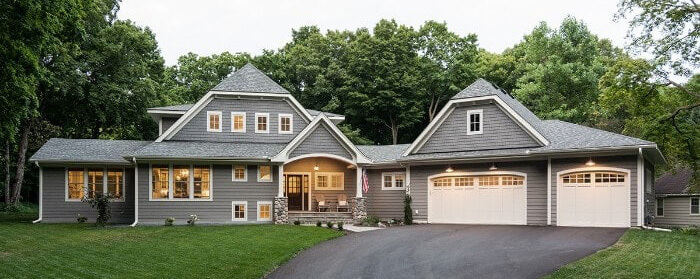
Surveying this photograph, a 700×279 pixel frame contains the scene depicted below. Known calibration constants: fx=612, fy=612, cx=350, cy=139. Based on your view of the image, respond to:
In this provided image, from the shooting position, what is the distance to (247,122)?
999 inches

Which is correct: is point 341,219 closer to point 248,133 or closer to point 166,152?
point 248,133

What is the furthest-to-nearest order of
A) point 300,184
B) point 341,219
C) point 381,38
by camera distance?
point 381,38, point 300,184, point 341,219

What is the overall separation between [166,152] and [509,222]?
42.1 feet

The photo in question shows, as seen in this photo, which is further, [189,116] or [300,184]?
[300,184]

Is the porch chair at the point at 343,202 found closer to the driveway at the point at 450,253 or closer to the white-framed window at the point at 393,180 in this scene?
the white-framed window at the point at 393,180

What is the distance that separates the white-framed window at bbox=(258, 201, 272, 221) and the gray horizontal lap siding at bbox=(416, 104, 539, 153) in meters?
6.29

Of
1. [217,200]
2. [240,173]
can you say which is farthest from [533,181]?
Result: [217,200]

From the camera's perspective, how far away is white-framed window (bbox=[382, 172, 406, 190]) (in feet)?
83.6

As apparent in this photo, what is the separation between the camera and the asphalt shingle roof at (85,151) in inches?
944

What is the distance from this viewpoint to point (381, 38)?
42.4 m

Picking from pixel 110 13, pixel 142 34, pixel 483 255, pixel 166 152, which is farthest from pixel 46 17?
pixel 110 13

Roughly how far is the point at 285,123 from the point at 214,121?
116 inches

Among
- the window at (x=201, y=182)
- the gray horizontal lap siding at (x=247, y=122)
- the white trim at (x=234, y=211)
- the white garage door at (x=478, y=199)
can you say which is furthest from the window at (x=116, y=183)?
the white garage door at (x=478, y=199)

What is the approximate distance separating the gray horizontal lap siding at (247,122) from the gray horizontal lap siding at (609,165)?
1051 cm
